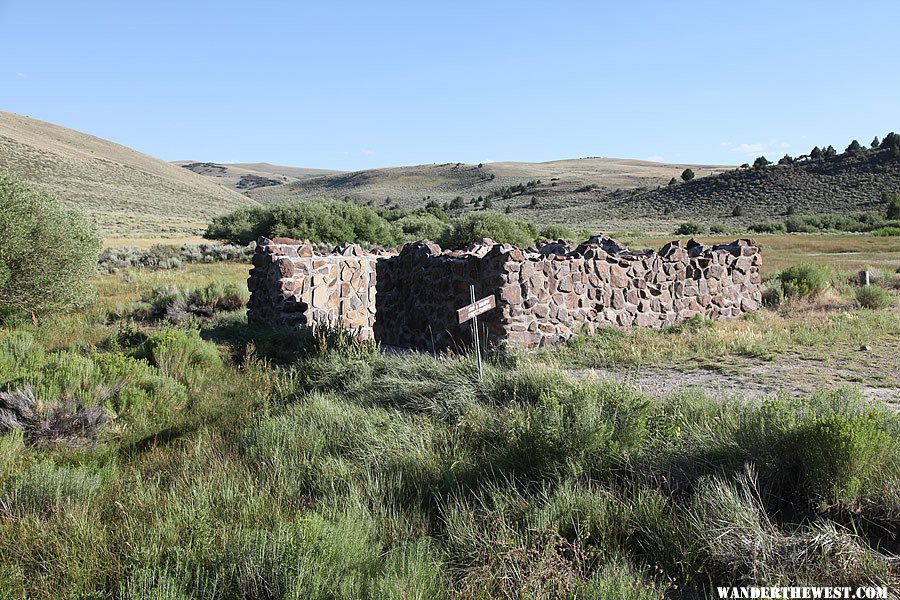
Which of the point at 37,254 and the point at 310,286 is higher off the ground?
the point at 37,254

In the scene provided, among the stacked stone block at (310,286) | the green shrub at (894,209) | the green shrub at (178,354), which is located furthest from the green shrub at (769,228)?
the green shrub at (178,354)

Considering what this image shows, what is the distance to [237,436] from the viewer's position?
254 inches

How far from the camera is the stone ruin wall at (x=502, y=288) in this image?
10258 mm

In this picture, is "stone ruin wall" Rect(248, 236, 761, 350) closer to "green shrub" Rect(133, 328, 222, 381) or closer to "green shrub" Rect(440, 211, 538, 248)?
"green shrub" Rect(133, 328, 222, 381)

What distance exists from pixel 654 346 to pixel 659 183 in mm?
86451

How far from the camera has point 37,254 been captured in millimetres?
13758

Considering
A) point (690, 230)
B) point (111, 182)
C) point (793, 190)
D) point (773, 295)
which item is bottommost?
point (773, 295)

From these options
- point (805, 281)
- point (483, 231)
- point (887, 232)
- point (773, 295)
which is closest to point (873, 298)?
point (805, 281)

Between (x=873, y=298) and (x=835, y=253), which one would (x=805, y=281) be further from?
(x=835, y=253)

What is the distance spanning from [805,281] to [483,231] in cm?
1417

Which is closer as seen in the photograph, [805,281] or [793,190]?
[805,281]

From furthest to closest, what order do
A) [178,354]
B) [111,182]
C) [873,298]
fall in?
[111,182], [873,298], [178,354]

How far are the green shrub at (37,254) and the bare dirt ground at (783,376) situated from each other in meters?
11.9

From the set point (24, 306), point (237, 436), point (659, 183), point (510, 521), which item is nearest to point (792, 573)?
point (510, 521)
